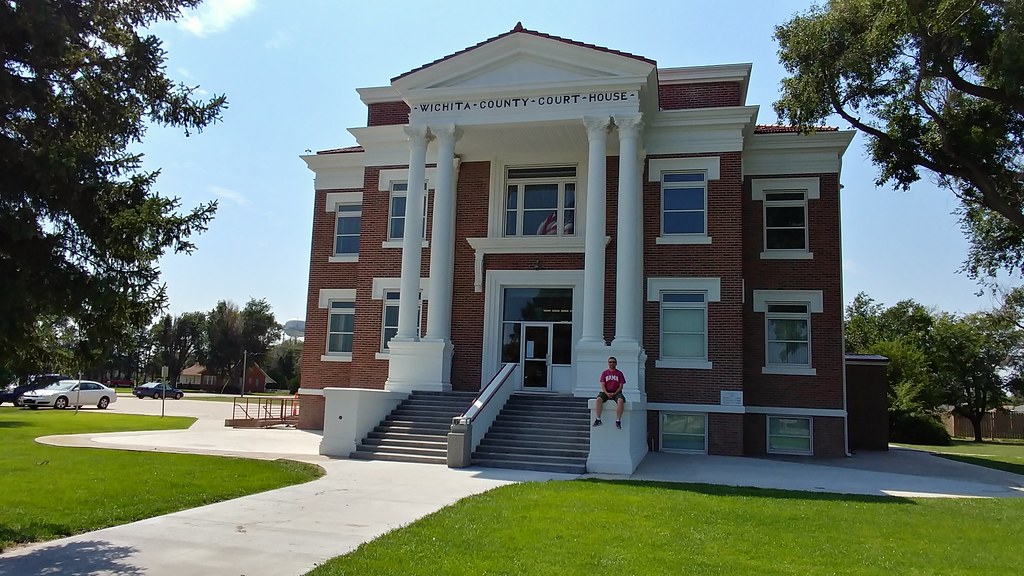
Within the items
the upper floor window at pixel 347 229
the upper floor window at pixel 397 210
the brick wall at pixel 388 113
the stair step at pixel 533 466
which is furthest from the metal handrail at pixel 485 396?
the brick wall at pixel 388 113

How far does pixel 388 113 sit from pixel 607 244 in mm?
8086

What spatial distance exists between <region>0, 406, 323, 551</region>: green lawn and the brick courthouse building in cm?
480

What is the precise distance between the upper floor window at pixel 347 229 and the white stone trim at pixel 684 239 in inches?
393

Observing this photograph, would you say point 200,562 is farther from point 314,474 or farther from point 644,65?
point 644,65

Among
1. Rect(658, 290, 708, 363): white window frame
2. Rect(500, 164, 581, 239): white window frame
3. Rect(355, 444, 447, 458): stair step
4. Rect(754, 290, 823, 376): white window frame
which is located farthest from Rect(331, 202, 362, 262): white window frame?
Rect(754, 290, 823, 376): white window frame

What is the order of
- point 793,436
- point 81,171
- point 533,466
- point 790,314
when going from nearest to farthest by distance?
point 81,171
point 533,466
point 793,436
point 790,314

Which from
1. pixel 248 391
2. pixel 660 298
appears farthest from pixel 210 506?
pixel 248 391

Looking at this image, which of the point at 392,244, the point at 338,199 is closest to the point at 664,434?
the point at 392,244

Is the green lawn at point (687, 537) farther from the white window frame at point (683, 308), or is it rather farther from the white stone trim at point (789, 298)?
the white stone trim at point (789, 298)

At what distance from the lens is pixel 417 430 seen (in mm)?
17453

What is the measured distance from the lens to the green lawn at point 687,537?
7059mm

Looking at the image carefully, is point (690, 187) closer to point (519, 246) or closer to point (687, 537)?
point (519, 246)

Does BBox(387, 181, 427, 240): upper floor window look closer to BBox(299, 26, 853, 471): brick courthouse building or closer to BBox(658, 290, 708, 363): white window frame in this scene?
BBox(299, 26, 853, 471): brick courthouse building

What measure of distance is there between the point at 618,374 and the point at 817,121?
9509 millimetres
